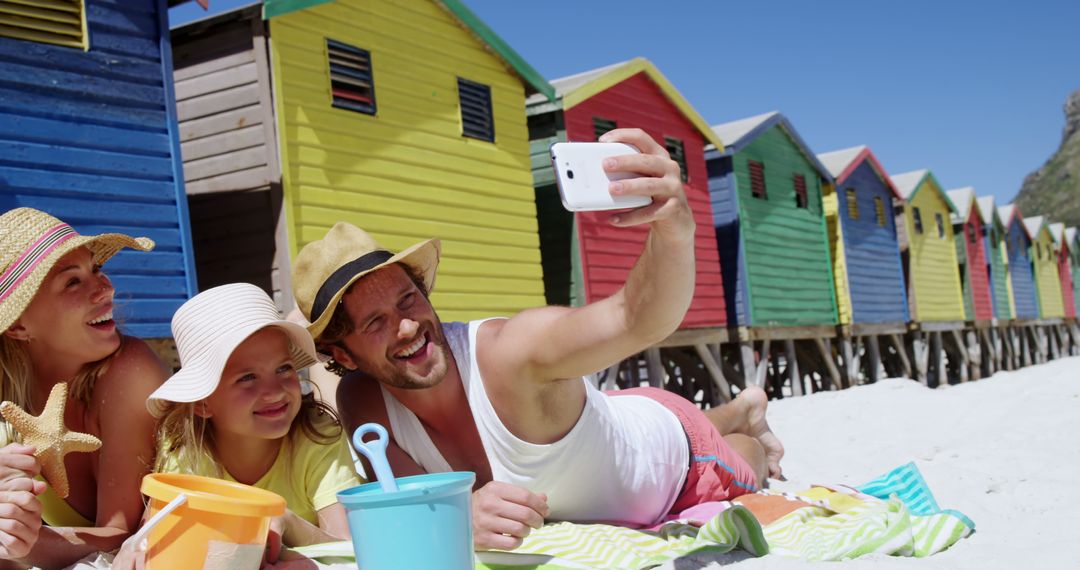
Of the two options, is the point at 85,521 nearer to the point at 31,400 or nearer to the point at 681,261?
the point at 31,400

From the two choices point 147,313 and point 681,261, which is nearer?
point 681,261

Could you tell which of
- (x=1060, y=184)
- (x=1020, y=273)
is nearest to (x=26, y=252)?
(x=1020, y=273)

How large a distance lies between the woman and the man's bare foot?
117 inches

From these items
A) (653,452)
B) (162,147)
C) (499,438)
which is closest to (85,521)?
(499,438)

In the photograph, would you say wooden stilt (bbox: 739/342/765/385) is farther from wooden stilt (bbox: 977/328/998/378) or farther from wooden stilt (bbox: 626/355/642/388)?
wooden stilt (bbox: 977/328/998/378)

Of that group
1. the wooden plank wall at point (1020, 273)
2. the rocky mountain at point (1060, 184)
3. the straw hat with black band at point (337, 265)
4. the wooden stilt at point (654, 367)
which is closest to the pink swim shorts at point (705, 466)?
the straw hat with black band at point (337, 265)

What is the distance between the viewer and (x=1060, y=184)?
93.5m

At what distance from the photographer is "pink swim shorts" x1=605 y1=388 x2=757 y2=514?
12.1 feet

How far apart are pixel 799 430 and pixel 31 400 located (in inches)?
237

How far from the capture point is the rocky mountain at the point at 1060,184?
8850 centimetres

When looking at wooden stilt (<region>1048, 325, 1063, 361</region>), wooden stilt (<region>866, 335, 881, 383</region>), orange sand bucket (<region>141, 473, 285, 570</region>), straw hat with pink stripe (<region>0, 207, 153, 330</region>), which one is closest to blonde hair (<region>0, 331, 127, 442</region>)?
straw hat with pink stripe (<region>0, 207, 153, 330</region>)

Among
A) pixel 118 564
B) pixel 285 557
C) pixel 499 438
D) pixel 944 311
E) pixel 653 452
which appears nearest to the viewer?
pixel 118 564

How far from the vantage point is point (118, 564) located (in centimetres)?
232

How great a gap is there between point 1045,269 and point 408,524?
3654cm
